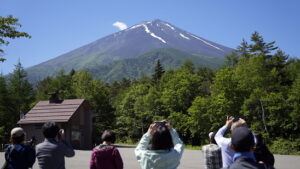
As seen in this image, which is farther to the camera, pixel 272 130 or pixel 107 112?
pixel 107 112

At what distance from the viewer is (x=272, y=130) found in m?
38.6

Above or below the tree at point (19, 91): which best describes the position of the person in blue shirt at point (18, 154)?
below

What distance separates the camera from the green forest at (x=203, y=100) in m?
37.7

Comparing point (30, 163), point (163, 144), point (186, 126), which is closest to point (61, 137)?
point (30, 163)

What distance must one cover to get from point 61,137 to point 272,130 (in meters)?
37.4

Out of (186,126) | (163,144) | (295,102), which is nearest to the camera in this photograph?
(163,144)

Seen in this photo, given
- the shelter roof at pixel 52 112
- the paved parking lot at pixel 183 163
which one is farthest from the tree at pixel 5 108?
the paved parking lot at pixel 183 163

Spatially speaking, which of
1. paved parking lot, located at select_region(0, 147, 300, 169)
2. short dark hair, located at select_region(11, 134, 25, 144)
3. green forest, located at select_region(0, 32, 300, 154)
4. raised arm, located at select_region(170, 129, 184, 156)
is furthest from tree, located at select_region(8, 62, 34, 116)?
raised arm, located at select_region(170, 129, 184, 156)

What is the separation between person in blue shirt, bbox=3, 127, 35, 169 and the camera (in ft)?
15.4

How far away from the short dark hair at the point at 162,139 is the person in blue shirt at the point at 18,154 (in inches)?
73.7

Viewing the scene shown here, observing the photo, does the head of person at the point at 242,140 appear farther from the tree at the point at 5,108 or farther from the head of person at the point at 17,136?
the tree at the point at 5,108

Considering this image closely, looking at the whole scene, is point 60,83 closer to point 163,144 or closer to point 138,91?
point 138,91

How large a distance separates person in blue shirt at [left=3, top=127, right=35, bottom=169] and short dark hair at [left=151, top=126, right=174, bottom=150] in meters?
1.87

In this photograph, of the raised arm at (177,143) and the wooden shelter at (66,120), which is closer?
the raised arm at (177,143)
